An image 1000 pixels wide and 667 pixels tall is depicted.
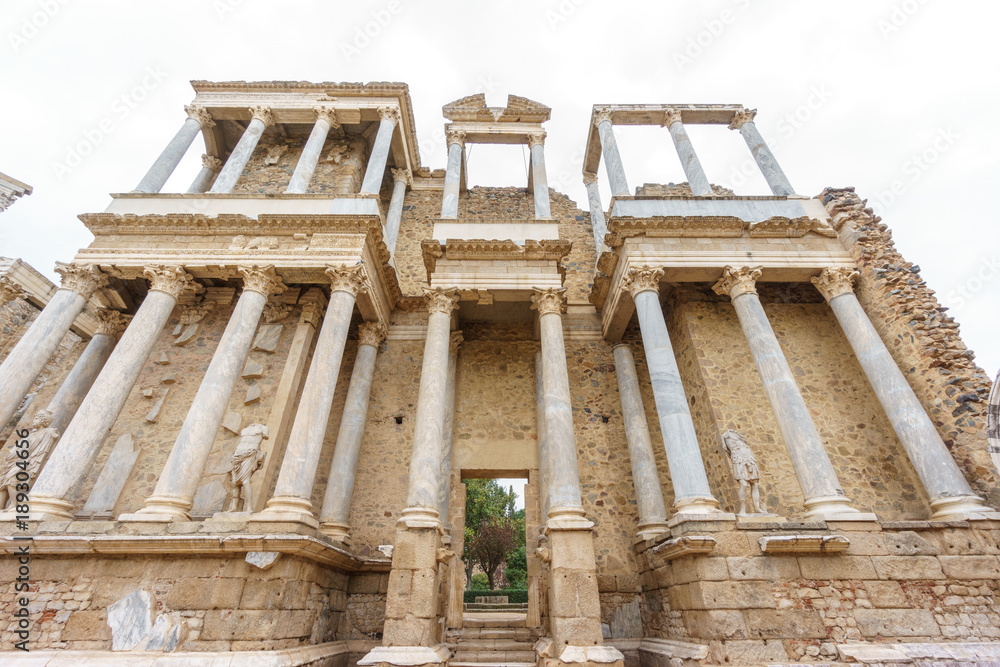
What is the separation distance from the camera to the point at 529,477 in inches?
409

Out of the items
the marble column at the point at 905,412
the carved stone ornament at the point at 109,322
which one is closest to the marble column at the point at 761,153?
the marble column at the point at 905,412

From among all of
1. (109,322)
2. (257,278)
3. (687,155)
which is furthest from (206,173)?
Result: (687,155)

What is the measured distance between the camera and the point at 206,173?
13.2m

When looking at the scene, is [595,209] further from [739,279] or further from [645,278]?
[739,279]

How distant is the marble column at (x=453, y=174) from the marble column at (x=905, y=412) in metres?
8.09

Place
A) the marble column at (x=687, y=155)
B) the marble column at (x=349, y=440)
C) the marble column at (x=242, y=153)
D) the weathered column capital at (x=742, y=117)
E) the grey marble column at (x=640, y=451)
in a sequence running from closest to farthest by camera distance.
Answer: the grey marble column at (x=640, y=451) < the marble column at (x=349, y=440) < the marble column at (x=242, y=153) < the marble column at (x=687, y=155) < the weathered column capital at (x=742, y=117)

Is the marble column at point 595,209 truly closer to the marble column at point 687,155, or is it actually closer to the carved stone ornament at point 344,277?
the marble column at point 687,155

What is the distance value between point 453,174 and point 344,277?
458 centimetres

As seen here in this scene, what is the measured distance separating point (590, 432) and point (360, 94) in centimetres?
1113

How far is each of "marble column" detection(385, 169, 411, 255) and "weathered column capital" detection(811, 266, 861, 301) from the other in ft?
31.7

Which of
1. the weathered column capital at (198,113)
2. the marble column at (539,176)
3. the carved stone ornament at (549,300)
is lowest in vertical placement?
the carved stone ornament at (549,300)

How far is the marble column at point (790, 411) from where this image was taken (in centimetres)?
690

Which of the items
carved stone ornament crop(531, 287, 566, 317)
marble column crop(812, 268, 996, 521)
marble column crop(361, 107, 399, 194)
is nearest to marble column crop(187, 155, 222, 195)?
marble column crop(361, 107, 399, 194)

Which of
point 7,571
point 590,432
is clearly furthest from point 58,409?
point 590,432
